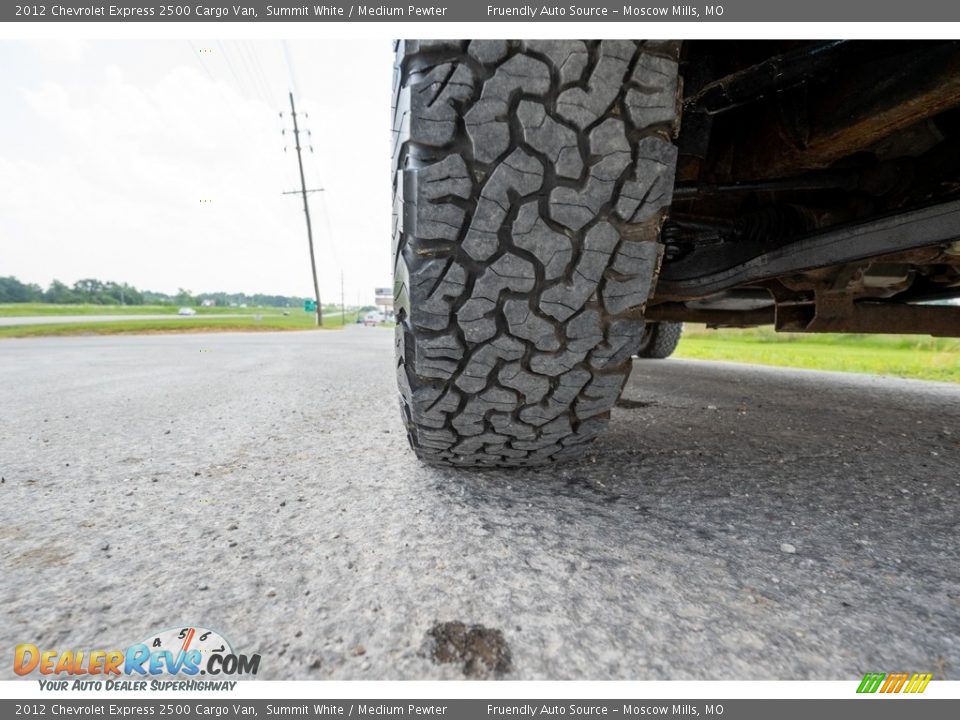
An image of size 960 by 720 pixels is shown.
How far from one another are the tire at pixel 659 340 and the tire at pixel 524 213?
287cm

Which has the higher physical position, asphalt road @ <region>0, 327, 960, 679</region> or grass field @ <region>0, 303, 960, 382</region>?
asphalt road @ <region>0, 327, 960, 679</region>

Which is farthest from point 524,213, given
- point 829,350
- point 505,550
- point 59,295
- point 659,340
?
point 59,295

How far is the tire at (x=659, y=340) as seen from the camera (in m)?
3.65

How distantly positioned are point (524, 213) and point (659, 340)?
138 inches

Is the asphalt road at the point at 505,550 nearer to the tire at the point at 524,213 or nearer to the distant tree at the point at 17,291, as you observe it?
the tire at the point at 524,213

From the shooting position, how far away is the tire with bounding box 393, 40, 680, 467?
703 millimetres

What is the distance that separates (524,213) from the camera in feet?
2.50

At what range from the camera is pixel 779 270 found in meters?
1.08

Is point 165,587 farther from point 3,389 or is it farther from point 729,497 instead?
point 3,389

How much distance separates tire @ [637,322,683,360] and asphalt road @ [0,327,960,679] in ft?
6.84

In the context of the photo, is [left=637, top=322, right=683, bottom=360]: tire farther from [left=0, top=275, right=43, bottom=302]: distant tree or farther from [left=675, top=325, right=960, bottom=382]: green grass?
[left=0, top=275, right=43, bottom=302]: distant tree

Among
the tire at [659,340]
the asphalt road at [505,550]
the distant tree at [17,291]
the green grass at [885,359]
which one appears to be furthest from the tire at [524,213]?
the distant tree at [17,291]

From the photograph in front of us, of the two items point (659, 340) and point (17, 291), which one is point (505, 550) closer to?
point (659, 340)

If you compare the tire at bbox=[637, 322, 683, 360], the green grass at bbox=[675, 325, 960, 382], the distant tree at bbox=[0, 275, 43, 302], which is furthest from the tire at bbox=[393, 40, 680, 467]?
the distant tree at bbox=[0, 275, 43, 302]
